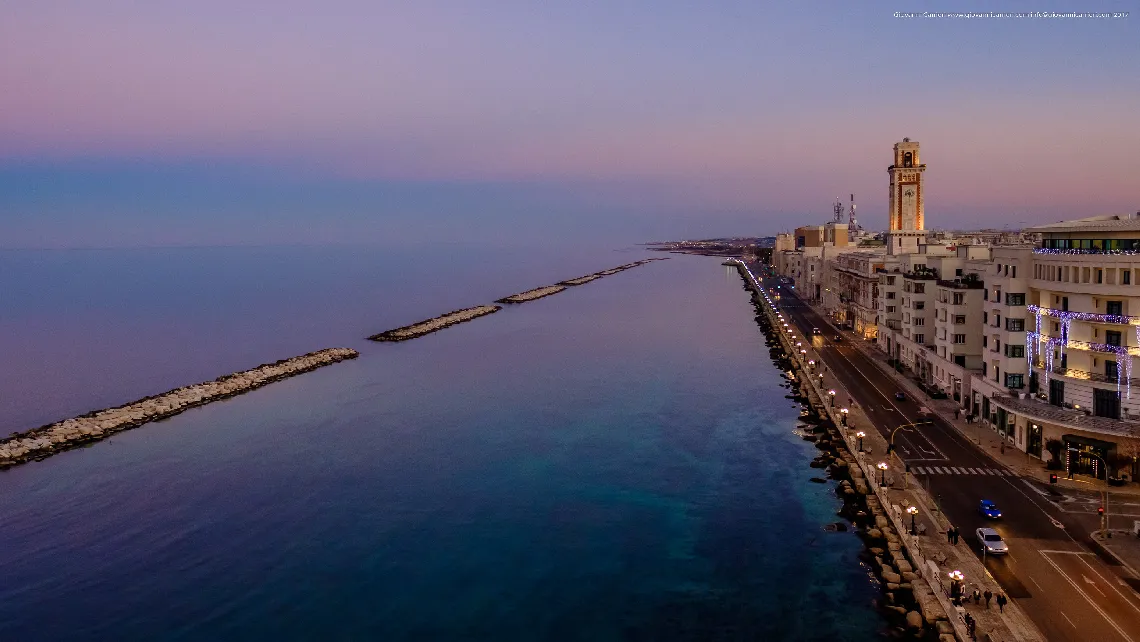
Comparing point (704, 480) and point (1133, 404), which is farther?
point (704, 480)

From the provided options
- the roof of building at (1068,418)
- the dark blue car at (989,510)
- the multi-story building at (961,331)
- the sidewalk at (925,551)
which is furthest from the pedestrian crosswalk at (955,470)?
the multi-story building at (961,331)

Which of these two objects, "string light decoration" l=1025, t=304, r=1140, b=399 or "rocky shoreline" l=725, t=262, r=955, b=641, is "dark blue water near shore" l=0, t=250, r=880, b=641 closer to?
"rocky shoreline" l=725, t=262, r=955, b=641

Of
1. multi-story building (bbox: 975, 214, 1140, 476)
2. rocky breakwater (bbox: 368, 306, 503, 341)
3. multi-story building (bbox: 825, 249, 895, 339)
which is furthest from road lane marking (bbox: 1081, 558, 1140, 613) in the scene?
rocky breakwater (bbox: 368, 306, 503, 341)

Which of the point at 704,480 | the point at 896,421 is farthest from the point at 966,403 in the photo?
the point at 704,480

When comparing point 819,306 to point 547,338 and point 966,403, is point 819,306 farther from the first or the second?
point 966,403

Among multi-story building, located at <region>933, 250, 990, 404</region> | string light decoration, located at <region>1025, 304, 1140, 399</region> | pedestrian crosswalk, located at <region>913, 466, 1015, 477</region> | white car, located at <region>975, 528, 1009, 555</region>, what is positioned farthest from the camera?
multi-story building, located at <region>933, 250, 990, 404</region>

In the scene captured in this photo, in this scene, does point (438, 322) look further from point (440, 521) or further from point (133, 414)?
point (440, 521)
